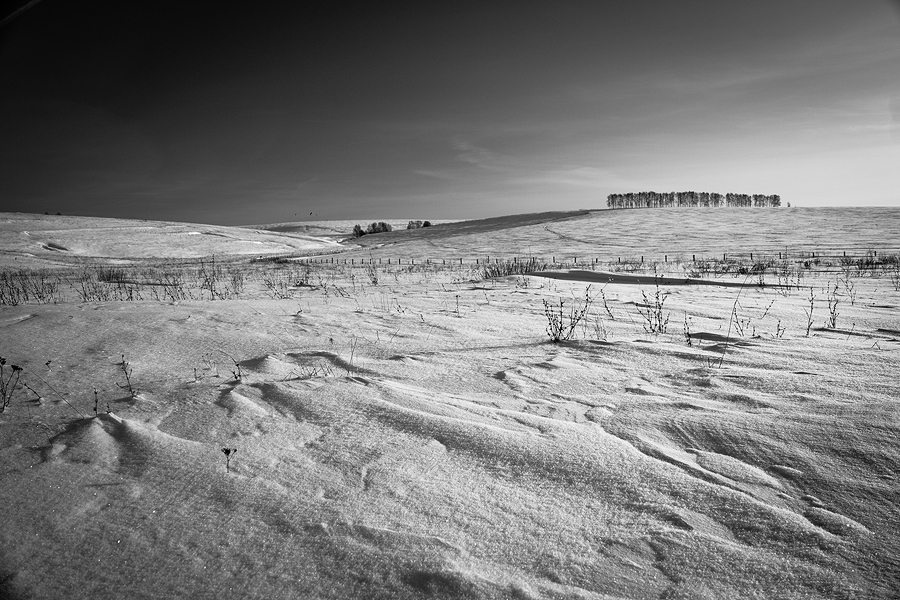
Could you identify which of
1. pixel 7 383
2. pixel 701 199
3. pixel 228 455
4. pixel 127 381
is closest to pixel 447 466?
pixel 228 455

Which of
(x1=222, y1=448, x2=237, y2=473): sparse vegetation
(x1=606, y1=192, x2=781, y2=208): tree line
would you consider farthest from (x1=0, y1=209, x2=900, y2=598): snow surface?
(x1=606, y1=192, x2=781, y2=208): tree line

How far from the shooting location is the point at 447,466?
6.06ft

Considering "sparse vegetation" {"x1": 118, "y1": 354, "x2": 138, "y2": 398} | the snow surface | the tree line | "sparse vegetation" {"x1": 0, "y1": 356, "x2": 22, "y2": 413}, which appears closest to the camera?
the snow surface

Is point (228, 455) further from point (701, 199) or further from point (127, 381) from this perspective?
point (701, 199)

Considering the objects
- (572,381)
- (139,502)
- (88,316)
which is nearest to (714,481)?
(572,381)

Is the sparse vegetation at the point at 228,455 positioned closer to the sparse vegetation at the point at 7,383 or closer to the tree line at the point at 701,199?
the sparse vegetation at the point at 7,383

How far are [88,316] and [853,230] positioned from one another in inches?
1295

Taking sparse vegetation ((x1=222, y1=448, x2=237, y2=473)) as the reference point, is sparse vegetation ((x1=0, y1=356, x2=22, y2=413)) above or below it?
above

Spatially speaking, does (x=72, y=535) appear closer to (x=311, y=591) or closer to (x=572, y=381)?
(x=311, y=591)

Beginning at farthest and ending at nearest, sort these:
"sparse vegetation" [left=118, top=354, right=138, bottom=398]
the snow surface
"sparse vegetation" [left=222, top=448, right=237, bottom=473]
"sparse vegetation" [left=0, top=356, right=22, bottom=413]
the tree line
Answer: the tree line, "sparse vegetation" [left=118, top=354, right=138, bottom=398], "sparse vegetation" [left=0, top=356, right=22, bottom=413], "sparse vegetation" [left=222, top=448, right=237, bottom=473], the snow surface

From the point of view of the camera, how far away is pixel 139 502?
164 cm

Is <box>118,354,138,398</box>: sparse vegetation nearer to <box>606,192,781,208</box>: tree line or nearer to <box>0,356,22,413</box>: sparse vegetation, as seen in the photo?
<box>0,356,22,413</box>: sparse vegetation

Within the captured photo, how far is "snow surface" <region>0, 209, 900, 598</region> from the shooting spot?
1345 mm

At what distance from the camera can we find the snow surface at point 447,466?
1.34m
